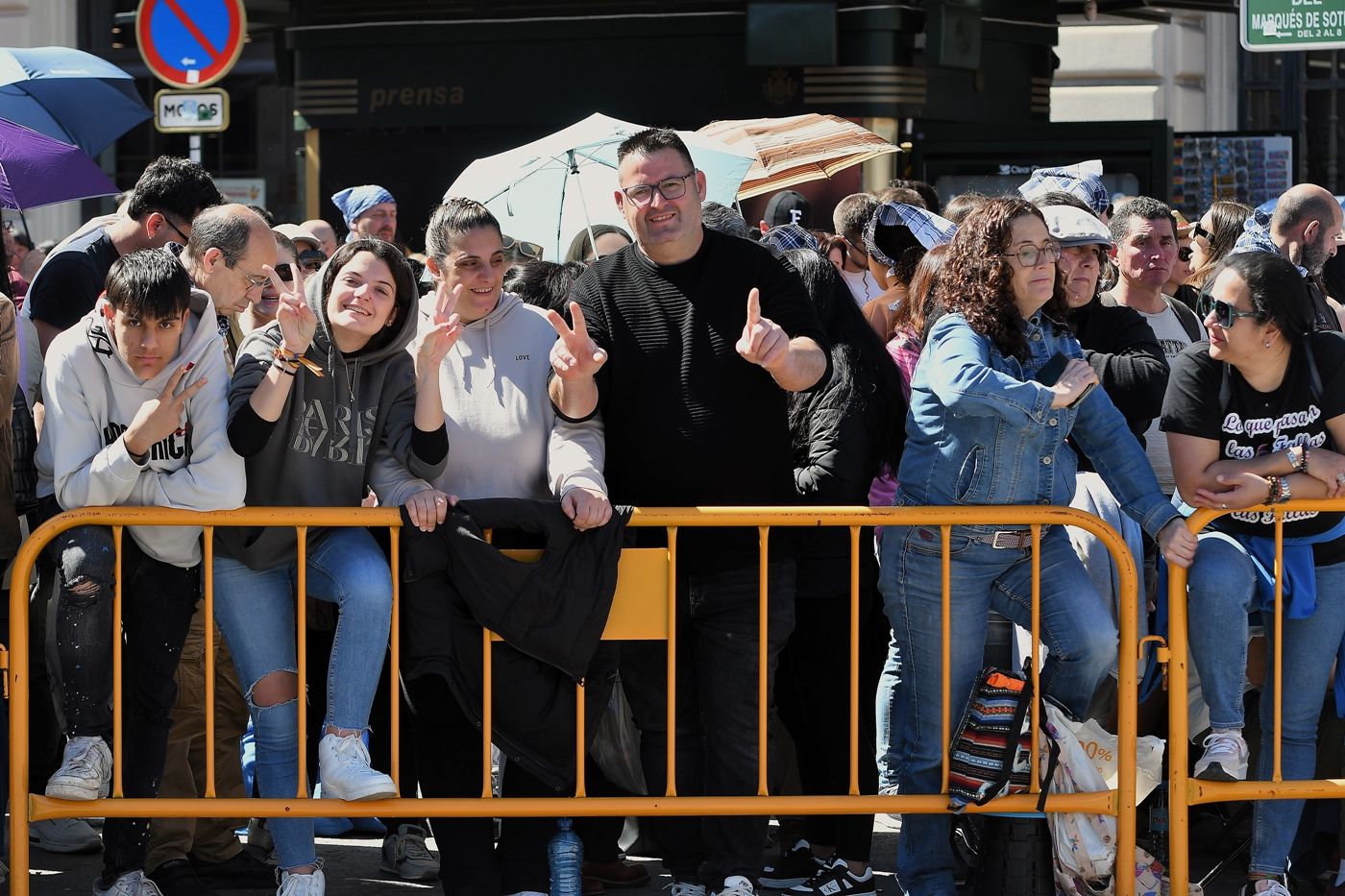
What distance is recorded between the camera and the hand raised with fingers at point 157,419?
202 inches

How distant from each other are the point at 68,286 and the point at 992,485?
3.25 metres

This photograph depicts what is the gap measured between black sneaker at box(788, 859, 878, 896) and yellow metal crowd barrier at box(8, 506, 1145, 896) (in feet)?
1.86

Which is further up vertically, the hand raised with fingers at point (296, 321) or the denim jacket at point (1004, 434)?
the hand raised with fingers at point (296, 321)

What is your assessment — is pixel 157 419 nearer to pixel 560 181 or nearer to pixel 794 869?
pixel 794 869

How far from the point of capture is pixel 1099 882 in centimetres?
539

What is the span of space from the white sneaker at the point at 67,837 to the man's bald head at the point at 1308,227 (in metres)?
5.11

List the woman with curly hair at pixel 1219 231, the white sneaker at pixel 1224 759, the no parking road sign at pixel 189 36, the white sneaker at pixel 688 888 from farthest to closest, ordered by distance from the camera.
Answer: the no parking road sign at pixel 189 36 → the woman with curly hair at pixel 1219 231 → the white sneaker at pixel 688 888 → the white sneaker at pixel 1224 759

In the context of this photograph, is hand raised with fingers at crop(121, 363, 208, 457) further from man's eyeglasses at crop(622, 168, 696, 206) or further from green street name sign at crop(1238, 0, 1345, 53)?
green street name sign at crop(1238, 0, 1345, 53)

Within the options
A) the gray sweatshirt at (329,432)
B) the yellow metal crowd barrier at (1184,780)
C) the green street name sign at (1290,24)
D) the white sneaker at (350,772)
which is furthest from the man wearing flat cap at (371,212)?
the yellow metal crowd barrier at (1184,780)

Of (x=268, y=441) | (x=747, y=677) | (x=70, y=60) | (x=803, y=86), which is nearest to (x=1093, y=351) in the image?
(x=747, y=677)

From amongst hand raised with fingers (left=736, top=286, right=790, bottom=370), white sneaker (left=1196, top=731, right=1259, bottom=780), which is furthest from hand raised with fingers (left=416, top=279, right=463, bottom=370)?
white sneaker (left=1196, top=731, right=1259, bottom=780)

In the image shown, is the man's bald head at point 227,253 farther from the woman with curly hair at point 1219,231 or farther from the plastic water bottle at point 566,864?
the woman with curly hair at point 1219,231

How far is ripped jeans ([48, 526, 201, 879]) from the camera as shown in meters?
5.23

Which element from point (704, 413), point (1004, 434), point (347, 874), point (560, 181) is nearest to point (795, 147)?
point (560, 181)
